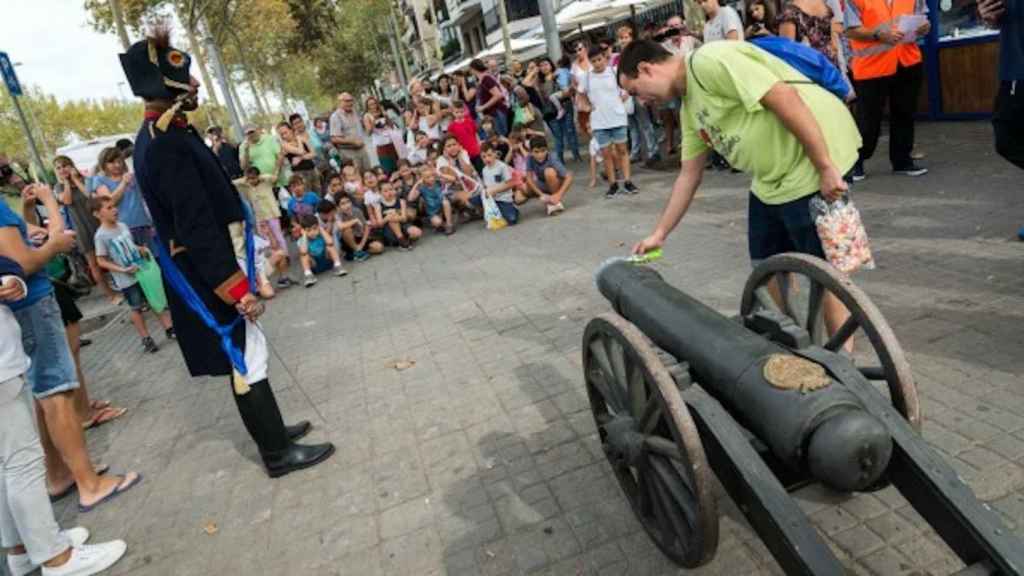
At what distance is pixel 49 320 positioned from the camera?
3.54 metres

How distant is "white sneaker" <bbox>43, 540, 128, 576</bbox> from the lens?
3.21 meters

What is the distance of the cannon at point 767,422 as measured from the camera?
66.7 inches

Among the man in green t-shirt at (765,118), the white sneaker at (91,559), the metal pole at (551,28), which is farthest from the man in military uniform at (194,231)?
the metal pole at (551,28)

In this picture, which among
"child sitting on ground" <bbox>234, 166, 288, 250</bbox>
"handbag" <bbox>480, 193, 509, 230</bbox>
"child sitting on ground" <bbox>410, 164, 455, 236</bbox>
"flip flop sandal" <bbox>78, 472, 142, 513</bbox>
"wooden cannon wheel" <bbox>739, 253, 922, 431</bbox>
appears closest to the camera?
"wooden cannon wheel" <bbox>739, 253, 922, 431</bbox>

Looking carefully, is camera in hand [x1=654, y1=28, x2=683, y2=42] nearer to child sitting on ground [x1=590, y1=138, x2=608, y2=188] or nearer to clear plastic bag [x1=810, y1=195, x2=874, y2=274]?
child sitting on ground [x1=590, y1=138, x2=608, y2=188]

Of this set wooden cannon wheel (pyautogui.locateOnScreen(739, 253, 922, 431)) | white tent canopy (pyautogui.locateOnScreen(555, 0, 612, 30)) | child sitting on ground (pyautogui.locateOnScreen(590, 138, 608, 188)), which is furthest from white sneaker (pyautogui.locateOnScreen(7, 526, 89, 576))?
white tent canopy (pyautogui.locateOnScreen(555, 0, 612, 30))

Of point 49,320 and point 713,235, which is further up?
point 49,320

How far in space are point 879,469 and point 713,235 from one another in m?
4.84

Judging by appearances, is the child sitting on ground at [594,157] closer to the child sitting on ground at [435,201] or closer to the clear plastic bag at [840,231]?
the child sitting on ground at [435,201]

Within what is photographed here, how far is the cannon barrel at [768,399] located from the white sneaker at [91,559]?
2.86m

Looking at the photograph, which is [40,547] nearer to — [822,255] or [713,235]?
[822,255]

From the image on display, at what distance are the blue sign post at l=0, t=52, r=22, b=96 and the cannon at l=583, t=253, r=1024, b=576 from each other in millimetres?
12854

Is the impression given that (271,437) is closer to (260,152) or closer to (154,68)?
(154,68)

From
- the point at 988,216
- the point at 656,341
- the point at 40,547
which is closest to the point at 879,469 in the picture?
the point at 656,341
